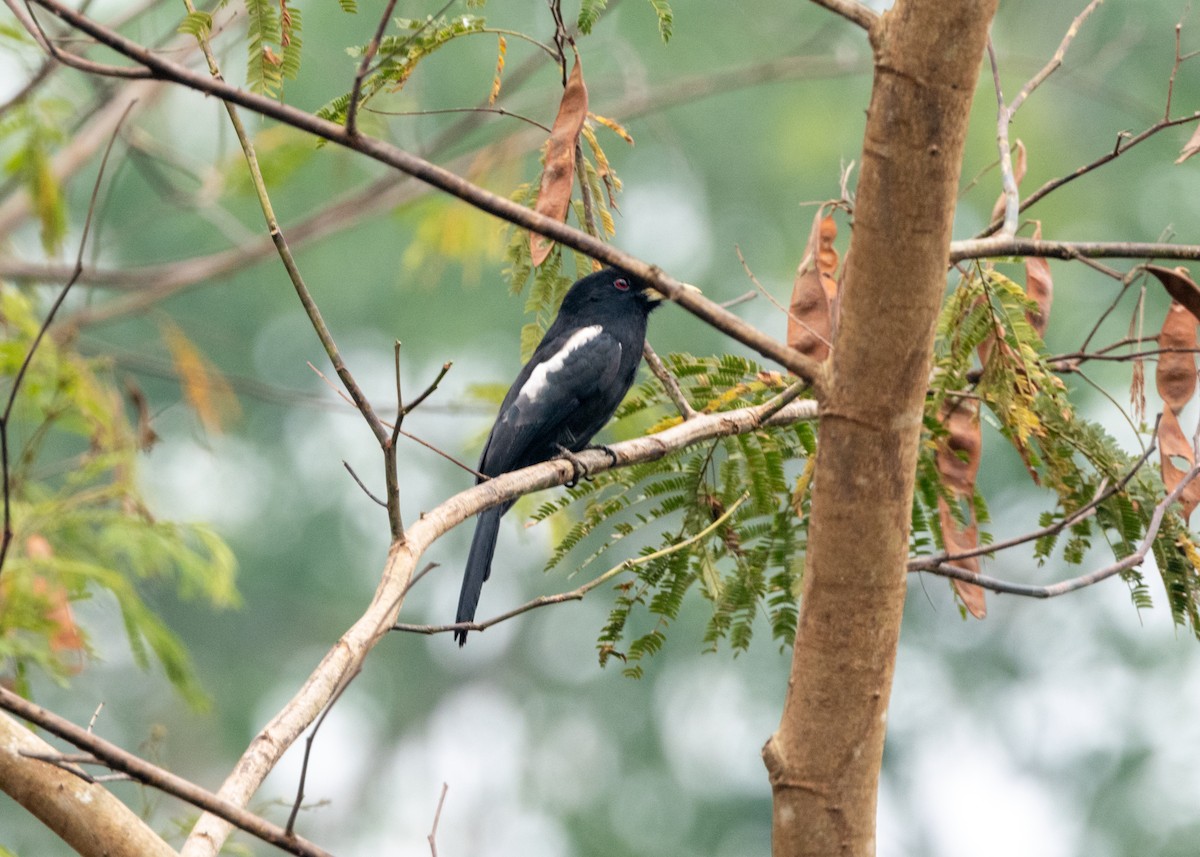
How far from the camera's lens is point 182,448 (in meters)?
15.8

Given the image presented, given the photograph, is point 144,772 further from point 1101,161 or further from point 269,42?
point 1101,161

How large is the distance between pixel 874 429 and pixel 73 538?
400cm

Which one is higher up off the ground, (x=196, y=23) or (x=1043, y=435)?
(x=1043, y=435)

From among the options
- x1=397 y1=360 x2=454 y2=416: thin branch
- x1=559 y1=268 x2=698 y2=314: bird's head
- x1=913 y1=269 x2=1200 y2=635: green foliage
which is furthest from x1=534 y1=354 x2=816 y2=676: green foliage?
x1=559 y1=268 x2=698 y2=314: bird's head

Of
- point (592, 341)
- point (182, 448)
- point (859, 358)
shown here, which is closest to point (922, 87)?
point (859, 358)

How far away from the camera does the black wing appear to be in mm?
5035

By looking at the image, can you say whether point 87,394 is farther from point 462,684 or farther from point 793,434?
point 462,684

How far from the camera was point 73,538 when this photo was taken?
5.22 metres

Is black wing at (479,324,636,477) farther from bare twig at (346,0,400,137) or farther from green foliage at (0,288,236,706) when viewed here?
bare twig at (346,0,400,137)

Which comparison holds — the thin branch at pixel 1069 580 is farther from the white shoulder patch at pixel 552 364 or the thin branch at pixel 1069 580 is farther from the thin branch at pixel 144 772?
the white shoulder patch at pixel 552 364

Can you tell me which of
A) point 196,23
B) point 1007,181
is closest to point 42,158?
point 196,23

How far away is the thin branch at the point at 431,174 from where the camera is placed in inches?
66.0

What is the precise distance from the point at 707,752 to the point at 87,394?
1212cm

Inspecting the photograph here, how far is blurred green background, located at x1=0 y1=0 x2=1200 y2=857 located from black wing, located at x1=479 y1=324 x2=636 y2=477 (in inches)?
324
